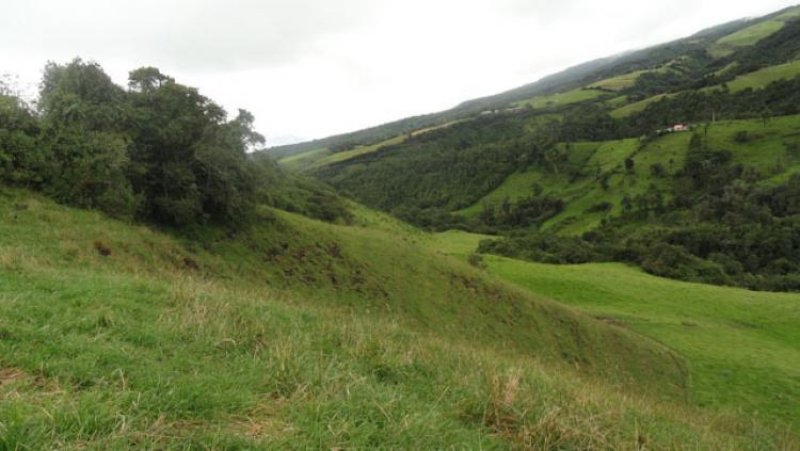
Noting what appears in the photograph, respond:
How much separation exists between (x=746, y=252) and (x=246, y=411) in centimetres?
10817

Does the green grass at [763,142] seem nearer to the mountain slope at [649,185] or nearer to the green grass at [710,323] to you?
the mountain slope at [649,185]

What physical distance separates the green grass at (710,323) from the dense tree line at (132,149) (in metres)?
31.1

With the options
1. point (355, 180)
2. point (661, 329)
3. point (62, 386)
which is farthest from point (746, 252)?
point (355, 180)

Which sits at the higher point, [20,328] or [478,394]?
[20,328]

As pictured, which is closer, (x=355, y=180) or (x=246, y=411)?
(x=246, y=411)

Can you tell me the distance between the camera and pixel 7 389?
13.9 ft

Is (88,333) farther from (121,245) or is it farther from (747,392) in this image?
(747,392)

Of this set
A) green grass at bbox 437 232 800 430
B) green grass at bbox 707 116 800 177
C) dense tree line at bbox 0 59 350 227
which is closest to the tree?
dense tree line at bbox 0 59 350 227

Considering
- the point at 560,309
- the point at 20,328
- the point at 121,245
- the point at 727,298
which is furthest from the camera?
the point at 727,298

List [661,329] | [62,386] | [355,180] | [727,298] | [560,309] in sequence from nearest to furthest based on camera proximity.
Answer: [62,386]
[560,309]
[661,329]
[727,298]
[355,180]

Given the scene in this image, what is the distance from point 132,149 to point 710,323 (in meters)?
52.6

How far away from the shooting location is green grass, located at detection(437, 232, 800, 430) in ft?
106

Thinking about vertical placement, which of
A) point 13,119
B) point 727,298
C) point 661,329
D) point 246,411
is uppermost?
point 13,119

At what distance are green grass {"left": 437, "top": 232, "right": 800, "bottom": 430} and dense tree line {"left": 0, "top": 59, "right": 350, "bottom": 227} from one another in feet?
102
